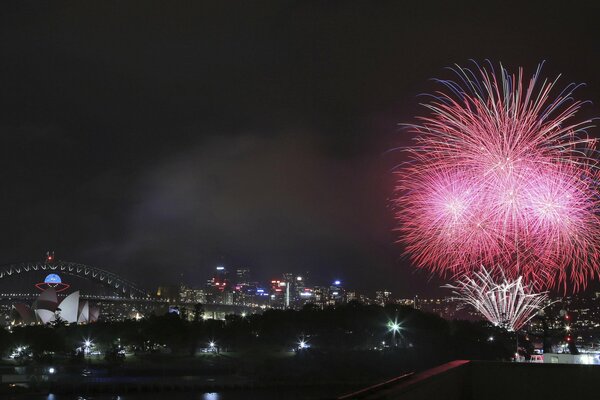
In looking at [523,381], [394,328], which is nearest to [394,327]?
[394,328]

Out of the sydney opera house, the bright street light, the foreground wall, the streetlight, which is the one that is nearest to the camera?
the foreground wall

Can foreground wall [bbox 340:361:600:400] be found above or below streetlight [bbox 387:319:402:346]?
below

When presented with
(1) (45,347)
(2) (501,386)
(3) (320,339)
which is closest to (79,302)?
(1) (45,347)

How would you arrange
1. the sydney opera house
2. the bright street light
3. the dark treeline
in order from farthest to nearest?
the sydney opera house
the bright street light
the dark treeline

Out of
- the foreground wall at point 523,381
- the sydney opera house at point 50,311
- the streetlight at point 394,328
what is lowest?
the foreground wall at point 523,381

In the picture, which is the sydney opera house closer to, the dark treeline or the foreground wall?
the dark treeline

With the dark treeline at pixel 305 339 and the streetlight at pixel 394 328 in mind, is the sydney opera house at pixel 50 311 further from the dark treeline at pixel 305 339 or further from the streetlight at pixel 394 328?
the streetlight at pixel 394 328

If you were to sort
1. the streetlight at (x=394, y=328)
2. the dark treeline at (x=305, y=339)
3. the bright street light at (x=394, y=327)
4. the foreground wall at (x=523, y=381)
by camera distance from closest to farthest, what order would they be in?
the foreground wall at (x=523, y=381), the dark treeline at (x=305, y=339), the bright street light at (x=394, y=327), the streetlight at (x=394, y=328)

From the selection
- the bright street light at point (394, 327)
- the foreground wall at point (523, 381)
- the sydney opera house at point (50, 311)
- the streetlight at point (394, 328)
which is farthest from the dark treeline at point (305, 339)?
the foreground wall at point (523, 381)

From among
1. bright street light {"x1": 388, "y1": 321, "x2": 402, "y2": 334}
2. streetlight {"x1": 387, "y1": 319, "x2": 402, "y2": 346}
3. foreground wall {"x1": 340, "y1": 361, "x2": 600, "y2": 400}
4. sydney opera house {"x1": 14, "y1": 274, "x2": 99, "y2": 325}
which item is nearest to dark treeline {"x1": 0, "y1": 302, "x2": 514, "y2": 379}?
streetlight {"x1": 387, "y1": 319, "x2": 402, "y2": 346}
